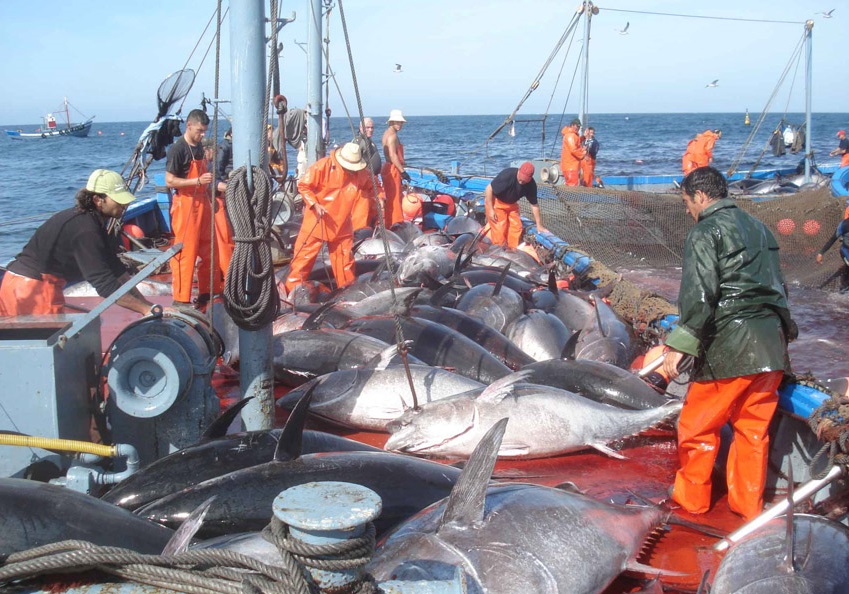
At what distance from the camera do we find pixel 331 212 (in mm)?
8016

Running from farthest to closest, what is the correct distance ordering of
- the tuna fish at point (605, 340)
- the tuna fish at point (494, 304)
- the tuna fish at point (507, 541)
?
1. the tuna fish at point (494, 304)
2. the tuna fish at point (605, 340)
3. the tuna fish at point (507, 541)

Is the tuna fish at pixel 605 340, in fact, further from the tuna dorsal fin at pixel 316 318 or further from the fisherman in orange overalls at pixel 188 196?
the fisherman in orange overalls at pixel 188 196

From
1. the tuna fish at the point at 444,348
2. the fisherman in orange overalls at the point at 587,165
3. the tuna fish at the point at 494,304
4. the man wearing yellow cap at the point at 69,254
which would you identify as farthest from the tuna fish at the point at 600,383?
the fisherman in orange overalls at the point at 587,165

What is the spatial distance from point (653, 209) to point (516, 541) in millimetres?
9924

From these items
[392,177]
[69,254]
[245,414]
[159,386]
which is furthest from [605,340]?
[392,177]

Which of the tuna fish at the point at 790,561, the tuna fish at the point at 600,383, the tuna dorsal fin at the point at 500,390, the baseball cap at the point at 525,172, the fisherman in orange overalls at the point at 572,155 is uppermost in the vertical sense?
the fisherman in orange overalls at the point at 572,155

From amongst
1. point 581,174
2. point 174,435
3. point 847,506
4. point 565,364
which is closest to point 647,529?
point 847,506

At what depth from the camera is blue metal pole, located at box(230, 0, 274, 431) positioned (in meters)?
3.75

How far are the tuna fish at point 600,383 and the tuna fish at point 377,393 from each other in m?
0.55

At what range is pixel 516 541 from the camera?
101 inches

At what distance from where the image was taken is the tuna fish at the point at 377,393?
15.2 feet

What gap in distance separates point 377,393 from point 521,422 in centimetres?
98

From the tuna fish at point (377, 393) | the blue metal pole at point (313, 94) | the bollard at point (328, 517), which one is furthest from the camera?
the blue metal pole at point (313, 94)

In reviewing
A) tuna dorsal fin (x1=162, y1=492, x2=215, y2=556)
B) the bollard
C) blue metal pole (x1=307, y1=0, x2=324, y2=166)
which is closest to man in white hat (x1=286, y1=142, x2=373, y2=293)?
blue metal pole (x1=307, y1=0, x2=324, y2=166)
